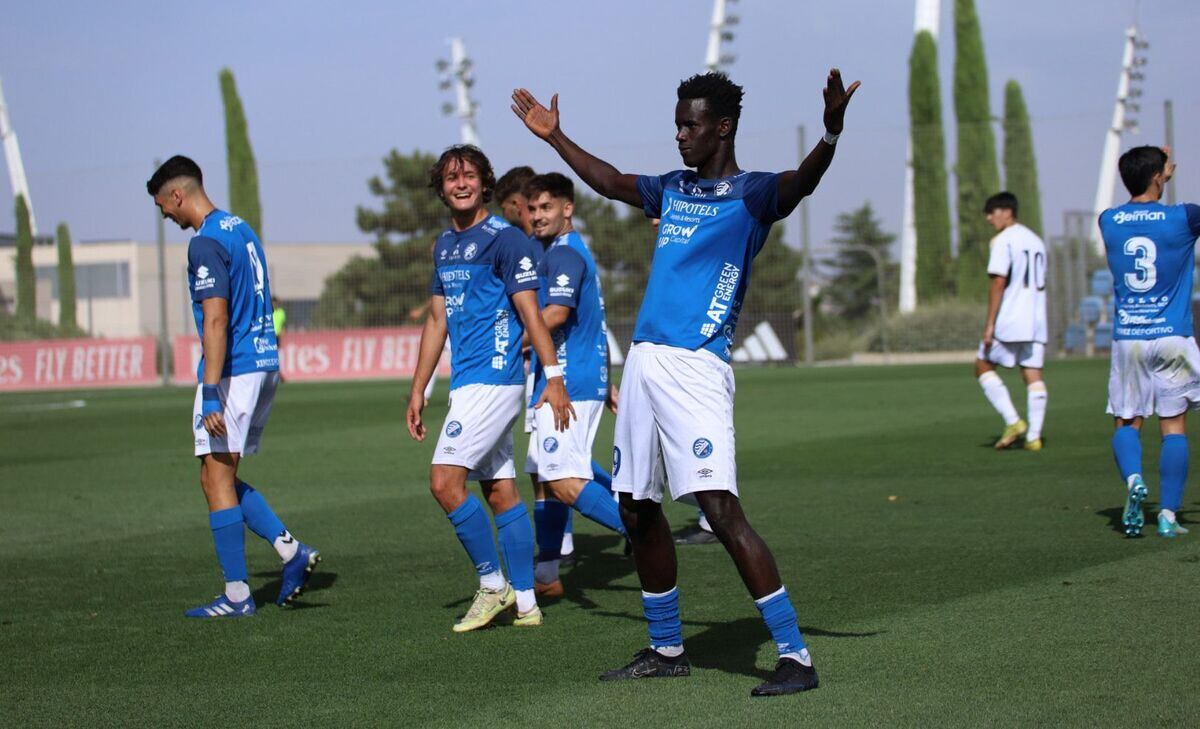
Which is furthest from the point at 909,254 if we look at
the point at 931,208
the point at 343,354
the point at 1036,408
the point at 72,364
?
the point at 1036,408

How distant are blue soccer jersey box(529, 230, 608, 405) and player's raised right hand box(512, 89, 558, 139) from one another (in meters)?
1.80

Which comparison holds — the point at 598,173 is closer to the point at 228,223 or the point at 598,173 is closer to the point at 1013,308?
the point at 228,223

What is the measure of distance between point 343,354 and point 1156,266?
1093 inches

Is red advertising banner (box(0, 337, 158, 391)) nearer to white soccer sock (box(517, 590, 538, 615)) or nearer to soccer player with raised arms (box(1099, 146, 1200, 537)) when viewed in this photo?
soccer player with raised arms (box(1099, 146, 1200, 537))

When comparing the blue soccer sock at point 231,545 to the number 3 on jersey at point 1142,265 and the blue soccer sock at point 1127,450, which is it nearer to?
the blue soccer sock at point 1127,450

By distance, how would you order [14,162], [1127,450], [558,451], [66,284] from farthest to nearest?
[14,162] < [66,284] < [1127,450] < [558,451]

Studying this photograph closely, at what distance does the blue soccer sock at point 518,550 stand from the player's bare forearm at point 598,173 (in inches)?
68.8

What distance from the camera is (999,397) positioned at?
12.9m

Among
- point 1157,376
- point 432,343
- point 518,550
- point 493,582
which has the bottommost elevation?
point 493,582

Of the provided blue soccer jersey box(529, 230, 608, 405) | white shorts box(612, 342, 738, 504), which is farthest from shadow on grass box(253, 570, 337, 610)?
white shorts box(612, 342, 738, 504)

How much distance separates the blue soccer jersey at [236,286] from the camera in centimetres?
664

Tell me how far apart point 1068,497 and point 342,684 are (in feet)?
19.0

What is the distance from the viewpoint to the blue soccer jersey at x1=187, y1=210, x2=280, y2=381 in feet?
21.8

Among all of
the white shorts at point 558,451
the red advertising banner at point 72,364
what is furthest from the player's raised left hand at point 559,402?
the red advertising banner at point 72,364
